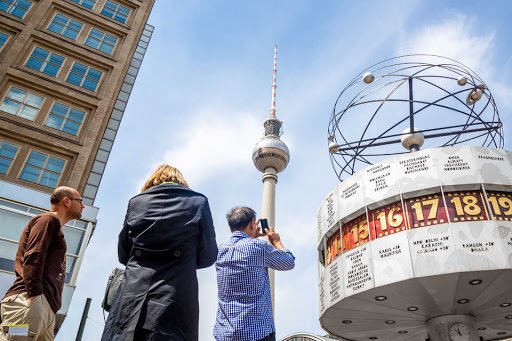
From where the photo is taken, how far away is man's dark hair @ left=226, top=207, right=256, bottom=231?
189 inches

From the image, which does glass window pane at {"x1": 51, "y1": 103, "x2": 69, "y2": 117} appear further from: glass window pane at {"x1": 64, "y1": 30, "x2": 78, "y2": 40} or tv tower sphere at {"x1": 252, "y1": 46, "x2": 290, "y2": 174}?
tv tower sphere at {"x1": 252, "y1": 46, "x2": 290, "y2": 174}

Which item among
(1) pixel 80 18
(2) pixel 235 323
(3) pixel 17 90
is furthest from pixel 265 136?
(2) pixel 235 323

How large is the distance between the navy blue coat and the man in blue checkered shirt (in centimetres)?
70

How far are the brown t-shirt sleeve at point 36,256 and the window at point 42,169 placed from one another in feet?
57.0

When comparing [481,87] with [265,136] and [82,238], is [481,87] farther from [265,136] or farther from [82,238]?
[265,136]

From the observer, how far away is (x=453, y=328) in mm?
13773

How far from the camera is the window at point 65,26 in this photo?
25106 millimetres

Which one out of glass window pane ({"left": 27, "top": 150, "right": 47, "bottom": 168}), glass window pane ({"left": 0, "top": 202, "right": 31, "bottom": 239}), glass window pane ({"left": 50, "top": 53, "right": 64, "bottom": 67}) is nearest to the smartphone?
glass window pane ({"left": 0, "top": 202, "right": 31, "bottom": 239})

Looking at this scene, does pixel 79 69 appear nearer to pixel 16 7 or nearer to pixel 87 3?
pixel 16 7

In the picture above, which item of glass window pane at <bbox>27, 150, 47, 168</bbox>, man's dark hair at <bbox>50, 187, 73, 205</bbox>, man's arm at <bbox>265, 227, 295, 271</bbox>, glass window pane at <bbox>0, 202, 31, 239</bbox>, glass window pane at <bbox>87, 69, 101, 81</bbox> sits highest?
glass window pane at <bbox>87, 69, 101, 81</bbox>

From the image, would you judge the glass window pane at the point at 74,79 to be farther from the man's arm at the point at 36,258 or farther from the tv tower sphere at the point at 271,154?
the tv tower sphere at the point at 271,154

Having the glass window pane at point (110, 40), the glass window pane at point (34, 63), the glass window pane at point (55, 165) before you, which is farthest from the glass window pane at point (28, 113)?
the glass window pane at point (110, 40)

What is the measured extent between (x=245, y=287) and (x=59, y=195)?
2326mm

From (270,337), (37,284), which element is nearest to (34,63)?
(37,284)
